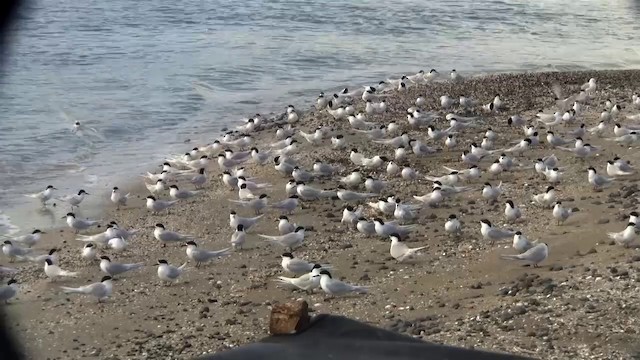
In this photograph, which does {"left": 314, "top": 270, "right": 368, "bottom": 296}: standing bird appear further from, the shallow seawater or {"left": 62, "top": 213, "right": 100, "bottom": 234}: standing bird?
the shallow seawater

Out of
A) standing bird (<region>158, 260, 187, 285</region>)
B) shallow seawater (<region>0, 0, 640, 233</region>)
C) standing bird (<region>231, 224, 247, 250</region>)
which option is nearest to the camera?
standing bird (<region>158, 260, 187, 285</region>)

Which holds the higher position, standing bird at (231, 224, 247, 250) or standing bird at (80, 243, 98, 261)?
standing bird at (231, 224, 247, 250)

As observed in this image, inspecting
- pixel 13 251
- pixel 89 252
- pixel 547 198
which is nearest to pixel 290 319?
pixel 89 252

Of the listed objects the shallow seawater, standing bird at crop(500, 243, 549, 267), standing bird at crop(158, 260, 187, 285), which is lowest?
the shallow seawater

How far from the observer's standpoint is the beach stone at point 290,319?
3.04 meters

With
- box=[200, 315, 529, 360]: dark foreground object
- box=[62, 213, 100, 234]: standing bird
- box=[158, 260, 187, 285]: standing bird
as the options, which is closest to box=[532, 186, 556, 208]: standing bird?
box=[158, 260, 187, 285]: standing bird

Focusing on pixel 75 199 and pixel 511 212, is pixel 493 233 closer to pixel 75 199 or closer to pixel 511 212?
pixel 511 212

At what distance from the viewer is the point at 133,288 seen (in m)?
7.19

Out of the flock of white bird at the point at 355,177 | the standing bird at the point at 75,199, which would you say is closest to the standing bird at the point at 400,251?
the flock of white bird at the point at 355,177

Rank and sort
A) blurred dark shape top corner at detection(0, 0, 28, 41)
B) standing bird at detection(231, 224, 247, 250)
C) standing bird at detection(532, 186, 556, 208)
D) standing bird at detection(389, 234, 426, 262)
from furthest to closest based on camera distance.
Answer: standing bird at detection(532, 186, 556, 208)
standing bird at detection(231, 224, 247, 250)
standing bird at detection(389, 234, 426, 262)
blurred dark shape top corner at detection(0, 0, 28, 41)

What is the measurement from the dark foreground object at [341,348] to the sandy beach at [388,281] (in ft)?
6.95

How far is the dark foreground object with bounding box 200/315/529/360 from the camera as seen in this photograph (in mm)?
2867

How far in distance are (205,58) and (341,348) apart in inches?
698

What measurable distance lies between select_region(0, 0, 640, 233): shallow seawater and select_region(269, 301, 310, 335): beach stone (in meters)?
6.52
